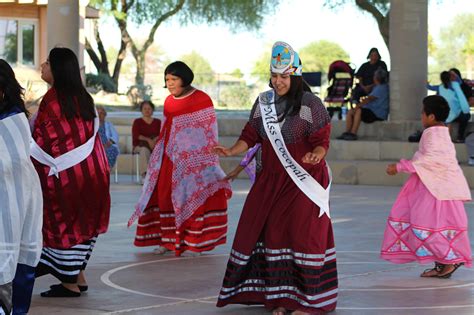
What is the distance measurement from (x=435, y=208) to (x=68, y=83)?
315 cm

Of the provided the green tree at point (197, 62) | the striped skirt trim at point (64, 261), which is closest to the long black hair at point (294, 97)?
the striped skirt trim at point (64, 261)

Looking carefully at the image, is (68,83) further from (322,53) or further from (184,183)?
(322,53)

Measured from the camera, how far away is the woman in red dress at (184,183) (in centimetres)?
1075

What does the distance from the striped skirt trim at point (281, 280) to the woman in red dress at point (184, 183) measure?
301 centimetres

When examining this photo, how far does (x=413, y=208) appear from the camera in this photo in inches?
375

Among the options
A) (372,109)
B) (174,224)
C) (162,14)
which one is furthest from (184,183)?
(162,14)

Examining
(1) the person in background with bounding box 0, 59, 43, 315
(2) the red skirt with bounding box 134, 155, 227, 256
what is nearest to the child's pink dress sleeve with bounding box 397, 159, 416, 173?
(2) the red skirt with bounding box 134, 155, 227, 256

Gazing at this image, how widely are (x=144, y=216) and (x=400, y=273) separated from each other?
100 inches

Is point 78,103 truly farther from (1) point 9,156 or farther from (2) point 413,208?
(2) point 413,208

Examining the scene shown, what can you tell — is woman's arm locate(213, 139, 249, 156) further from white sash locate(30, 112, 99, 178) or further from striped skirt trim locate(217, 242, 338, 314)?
white sash locate(30, 112, 99, 178)

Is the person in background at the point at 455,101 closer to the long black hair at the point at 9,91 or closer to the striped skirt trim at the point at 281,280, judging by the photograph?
the striped skirt trim at the point at 281,280

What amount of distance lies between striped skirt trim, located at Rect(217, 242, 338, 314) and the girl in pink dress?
1.84 m

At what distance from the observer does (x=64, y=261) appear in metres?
8.27

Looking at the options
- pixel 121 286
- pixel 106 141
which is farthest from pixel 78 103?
pixel 106 141
